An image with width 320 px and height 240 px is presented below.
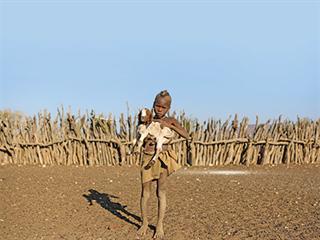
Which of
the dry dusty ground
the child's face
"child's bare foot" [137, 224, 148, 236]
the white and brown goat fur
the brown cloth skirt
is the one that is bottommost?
the dry dusty ground

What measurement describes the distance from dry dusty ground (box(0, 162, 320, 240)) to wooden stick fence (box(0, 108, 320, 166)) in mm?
1139

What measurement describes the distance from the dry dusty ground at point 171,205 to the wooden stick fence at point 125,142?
1.14 meters

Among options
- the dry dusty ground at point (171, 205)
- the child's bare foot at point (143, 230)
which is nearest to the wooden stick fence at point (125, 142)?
the dry dusty ground at point (171, 205)

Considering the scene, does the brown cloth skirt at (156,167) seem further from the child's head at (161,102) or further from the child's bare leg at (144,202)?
the child's head at (161,102)

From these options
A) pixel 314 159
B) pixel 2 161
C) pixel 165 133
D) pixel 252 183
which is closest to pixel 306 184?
pixel 252 183

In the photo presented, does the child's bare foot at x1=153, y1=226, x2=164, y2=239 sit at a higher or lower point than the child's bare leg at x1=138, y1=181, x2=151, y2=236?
lower

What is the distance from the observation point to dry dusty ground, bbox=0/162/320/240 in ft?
19.8

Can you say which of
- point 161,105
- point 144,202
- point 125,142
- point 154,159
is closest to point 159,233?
point 144,202

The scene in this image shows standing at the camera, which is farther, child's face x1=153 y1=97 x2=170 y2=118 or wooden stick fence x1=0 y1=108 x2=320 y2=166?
wooden stick fence x1=0 y1=108 x2=320 y2=166

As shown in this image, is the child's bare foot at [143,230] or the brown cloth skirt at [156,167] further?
the child's bare foot at [143,230]

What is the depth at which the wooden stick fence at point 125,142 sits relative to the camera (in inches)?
482

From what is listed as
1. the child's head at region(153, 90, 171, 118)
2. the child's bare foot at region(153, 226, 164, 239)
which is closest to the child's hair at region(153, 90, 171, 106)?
the child's head at region(153, 90, 171, 118)

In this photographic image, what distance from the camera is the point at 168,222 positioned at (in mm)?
6359

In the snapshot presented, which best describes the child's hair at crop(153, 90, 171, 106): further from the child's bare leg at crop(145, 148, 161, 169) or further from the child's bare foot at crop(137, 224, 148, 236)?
the child's bare foot at crop(137, 224, 148, 236)
